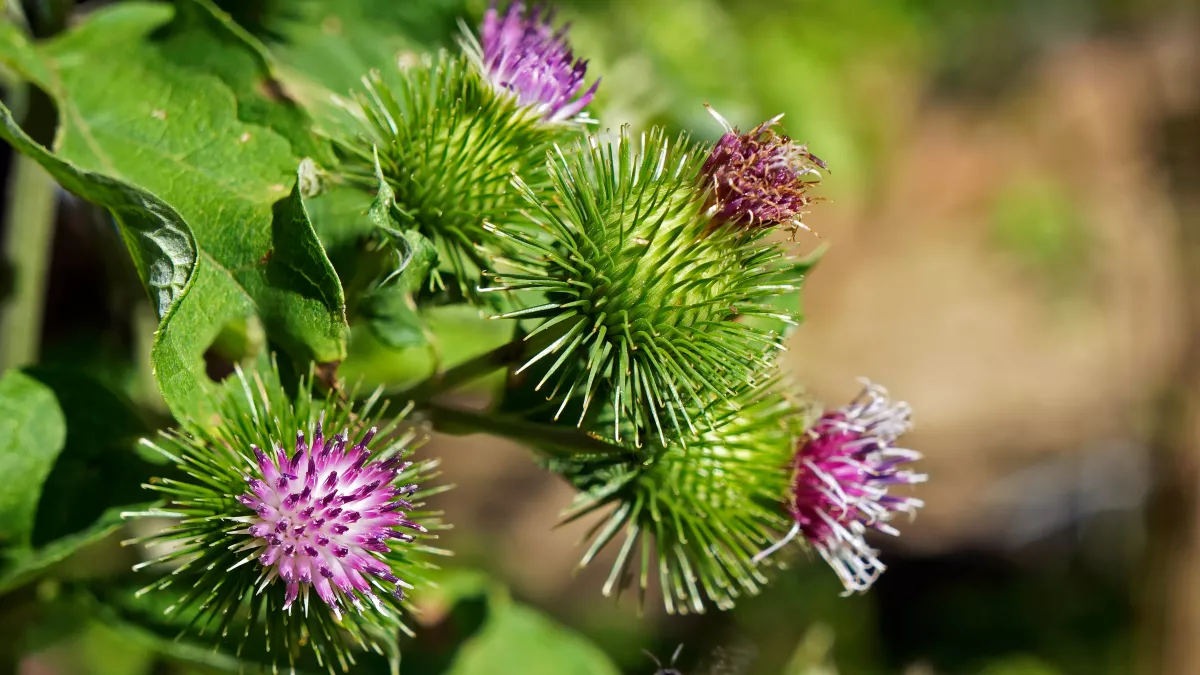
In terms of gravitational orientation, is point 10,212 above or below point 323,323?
below

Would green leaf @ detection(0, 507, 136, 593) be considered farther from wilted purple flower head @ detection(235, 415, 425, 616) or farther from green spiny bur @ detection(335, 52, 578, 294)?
green spiny bur @ detection(335, 52, 578, 294)

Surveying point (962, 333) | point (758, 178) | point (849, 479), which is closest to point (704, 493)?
point (849, 479)

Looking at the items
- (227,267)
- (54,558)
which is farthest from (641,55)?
(54,558)

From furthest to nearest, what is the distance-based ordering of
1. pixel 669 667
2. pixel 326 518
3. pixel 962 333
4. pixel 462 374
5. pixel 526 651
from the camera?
1. pixel 962 333
2. pixel 526 651
3. pixel 669 667
4. pixel 462 374
5. pixel 326 518

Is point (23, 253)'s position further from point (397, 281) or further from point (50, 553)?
point (397, 281)

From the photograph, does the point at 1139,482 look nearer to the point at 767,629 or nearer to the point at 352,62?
the point at 767,629

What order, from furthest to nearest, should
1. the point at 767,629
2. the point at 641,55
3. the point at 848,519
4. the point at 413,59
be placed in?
the point at 767,629 → the point at 641,55 → the point at 413,59 → the point at 848,519

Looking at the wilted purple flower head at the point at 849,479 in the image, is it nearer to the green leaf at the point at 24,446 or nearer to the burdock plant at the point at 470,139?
the burdock plant at the point at 470,139

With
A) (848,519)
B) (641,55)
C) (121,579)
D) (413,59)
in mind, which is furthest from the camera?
(641,55)

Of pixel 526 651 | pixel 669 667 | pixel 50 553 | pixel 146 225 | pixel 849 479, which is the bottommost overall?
pixel 526 651
